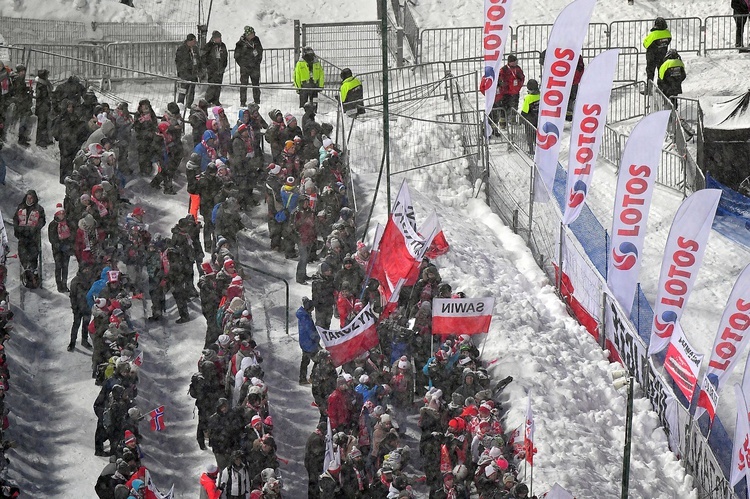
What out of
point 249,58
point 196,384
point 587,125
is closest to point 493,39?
point 587,125

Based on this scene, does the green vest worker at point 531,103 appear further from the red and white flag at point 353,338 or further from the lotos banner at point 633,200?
the red and white flag at point 353,338

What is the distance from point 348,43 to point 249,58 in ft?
15.0

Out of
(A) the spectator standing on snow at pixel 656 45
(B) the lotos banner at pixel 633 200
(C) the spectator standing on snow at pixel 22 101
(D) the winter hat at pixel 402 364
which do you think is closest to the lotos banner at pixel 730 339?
(B) the lotos banner at pixel 633 200

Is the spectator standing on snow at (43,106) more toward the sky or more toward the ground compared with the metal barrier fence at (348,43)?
more toward the ground

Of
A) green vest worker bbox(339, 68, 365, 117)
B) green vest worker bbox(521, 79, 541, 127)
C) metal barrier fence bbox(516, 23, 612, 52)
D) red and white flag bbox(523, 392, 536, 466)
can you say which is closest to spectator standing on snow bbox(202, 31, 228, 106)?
green vest worker bbox(339, 68, 365, 117)

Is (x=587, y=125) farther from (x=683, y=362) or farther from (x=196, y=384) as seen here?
(x=196, y=384)

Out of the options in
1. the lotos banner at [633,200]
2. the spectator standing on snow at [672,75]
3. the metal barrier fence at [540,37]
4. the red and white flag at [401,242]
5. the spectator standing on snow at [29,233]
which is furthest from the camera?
the metal barrier fence at [540,37]

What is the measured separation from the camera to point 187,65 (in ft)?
94.2

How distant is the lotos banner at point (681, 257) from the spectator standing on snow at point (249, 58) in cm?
1120

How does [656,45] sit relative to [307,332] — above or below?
above

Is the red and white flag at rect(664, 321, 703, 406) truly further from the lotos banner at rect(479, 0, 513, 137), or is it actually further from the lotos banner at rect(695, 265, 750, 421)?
the lotos banner at rect(479, 0, 513, 137)

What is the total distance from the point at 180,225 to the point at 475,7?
15.5 m

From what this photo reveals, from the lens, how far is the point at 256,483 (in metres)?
17.8

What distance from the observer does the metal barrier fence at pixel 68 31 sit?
1325 inches
